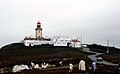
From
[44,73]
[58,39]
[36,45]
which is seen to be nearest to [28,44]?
[36,45]

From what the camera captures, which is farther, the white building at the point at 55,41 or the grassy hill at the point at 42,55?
the white building at the point at 55,41

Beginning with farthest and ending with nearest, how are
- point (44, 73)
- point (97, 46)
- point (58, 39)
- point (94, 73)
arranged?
point (97, 46) < point (58, 39) < point (44, 73) < point (94, 73)

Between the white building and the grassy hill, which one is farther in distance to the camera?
the white building

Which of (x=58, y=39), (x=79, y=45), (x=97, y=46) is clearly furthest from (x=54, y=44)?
(x=97, y=46)

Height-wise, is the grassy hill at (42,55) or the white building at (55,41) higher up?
the white building at (55,41)

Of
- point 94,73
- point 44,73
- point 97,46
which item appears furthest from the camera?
point 97,46

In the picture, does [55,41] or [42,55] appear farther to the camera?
[55,41]

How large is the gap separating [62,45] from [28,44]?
1456cm

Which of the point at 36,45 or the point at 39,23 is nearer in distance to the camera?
the point at 36,45

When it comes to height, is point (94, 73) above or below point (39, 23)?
below

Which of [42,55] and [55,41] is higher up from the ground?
[55,41]

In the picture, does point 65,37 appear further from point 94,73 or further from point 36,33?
point 94,73

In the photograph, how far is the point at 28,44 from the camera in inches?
5162

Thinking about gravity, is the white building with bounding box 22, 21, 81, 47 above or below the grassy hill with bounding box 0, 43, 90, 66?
above
